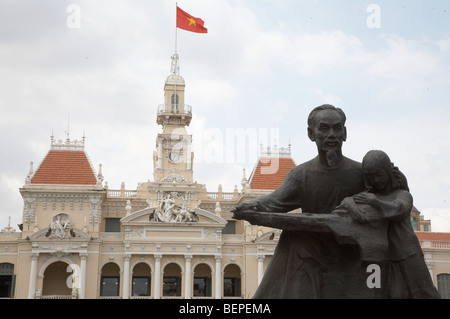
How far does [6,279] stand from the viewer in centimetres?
3703

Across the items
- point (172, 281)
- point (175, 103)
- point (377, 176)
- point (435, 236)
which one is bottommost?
point (377, 176)

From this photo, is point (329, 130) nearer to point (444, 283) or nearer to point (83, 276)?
point (83, 276)

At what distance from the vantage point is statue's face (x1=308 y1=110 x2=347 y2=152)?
16.5 ft

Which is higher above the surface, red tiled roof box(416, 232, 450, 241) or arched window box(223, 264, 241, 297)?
red tiled roof box(416, 232, 450, 241)

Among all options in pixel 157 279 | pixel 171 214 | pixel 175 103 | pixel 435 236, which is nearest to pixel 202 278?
pixel 157 279

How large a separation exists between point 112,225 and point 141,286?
5.39 m

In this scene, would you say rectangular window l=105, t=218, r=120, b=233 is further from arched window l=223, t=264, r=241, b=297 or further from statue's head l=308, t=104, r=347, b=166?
statue's head l=308, t=104, r=347, b=166

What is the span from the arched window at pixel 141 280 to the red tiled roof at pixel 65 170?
257 inches

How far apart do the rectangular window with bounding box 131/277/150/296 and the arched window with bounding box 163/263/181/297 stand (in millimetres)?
1103

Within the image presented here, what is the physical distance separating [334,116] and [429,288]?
1.60 m

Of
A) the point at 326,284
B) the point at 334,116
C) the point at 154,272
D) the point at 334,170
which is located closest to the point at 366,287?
the point at 326,284

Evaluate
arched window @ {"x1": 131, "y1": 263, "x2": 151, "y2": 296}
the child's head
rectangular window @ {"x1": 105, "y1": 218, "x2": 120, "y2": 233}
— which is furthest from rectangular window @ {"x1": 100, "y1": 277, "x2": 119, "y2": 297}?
the child's head
